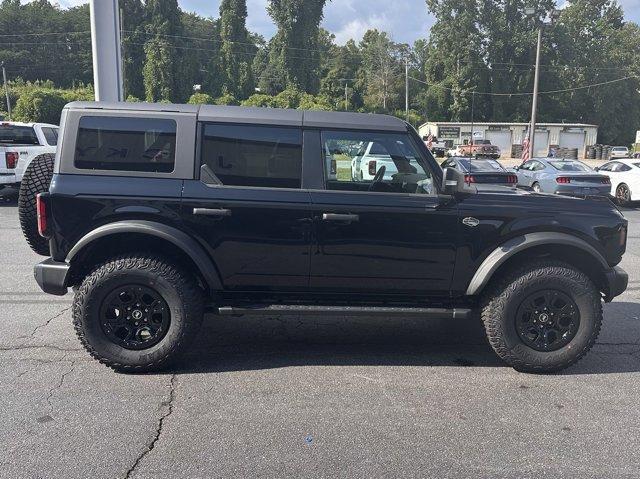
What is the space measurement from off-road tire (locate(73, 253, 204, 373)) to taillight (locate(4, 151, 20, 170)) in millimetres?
10752

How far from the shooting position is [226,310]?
13.6 feet

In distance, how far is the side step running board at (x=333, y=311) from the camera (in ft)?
13.6

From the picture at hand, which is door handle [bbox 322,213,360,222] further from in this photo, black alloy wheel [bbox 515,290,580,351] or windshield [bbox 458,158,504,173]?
windshield [bbox 458,158,504,173]

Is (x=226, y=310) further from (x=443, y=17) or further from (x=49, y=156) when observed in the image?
(x=443, y=17)

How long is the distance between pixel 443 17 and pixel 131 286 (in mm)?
76687

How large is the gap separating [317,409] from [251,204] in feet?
5.04

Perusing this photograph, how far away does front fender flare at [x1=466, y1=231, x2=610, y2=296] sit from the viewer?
415cm

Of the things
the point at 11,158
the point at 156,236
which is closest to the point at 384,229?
the point at 156,236

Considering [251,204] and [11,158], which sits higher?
[11,158]

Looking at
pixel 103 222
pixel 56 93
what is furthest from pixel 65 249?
pixel 56 93

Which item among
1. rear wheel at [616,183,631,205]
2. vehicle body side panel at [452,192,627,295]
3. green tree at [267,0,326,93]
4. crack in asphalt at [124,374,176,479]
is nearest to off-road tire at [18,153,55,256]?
crack in asphalt at [124,374,176,479]

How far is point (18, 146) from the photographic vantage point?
43.6 ft

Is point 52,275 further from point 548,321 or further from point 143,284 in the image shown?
point 548,321

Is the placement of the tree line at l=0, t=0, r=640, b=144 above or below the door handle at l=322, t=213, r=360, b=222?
above
